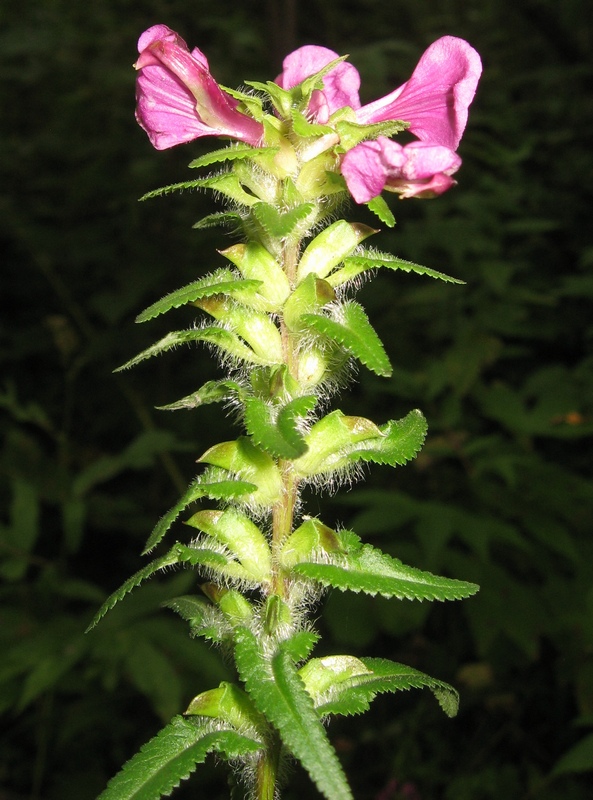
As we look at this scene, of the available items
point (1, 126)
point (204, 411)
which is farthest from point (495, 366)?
point (1, 126)

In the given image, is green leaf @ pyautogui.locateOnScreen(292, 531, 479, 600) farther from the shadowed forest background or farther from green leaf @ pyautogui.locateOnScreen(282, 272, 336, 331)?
the shadowed forest background

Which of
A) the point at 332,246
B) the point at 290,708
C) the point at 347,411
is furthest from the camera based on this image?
the point at 347,411

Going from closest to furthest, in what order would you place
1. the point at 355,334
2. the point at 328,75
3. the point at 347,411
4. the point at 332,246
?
the point at 355,334
the point at 332,246
the point at 328,75
the point at 347,411

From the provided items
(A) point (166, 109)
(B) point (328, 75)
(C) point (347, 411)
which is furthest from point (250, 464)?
(C) point (347, 411)

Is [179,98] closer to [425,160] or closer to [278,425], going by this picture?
[425,160]

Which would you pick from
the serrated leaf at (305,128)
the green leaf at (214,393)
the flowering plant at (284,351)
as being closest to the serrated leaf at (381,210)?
the flowering plant at (284,351)

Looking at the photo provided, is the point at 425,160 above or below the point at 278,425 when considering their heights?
above

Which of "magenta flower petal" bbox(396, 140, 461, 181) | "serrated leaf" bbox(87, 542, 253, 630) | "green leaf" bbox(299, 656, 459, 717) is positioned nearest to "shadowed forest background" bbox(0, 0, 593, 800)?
"green leaf" bbox(299, 656, 459, 717)
